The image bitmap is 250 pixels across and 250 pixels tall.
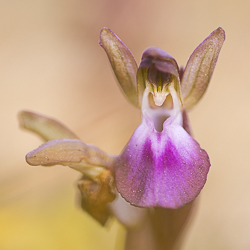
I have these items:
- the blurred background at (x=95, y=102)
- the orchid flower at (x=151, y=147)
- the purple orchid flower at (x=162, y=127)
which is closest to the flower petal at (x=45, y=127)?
the orchid flower at (x=151, y=147)

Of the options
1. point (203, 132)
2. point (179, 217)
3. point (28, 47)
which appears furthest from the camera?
point (28, 47)

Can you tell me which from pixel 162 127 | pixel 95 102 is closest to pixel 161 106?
pixel 162 127

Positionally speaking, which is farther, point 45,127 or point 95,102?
point 95,102

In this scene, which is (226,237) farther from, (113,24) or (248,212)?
(113,24)

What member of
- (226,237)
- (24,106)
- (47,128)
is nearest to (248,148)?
(226,237)

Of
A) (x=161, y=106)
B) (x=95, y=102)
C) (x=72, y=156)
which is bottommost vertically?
(x=72, y=156)

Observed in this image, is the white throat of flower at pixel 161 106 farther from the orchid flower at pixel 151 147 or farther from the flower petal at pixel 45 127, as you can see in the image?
the flower petal at pixel 45 127

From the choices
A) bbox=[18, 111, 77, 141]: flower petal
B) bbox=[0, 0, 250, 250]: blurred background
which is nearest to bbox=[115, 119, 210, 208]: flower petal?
bbox=[18, 111, 77, 141]: flower petal

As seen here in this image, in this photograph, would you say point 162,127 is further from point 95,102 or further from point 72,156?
point 95,102
